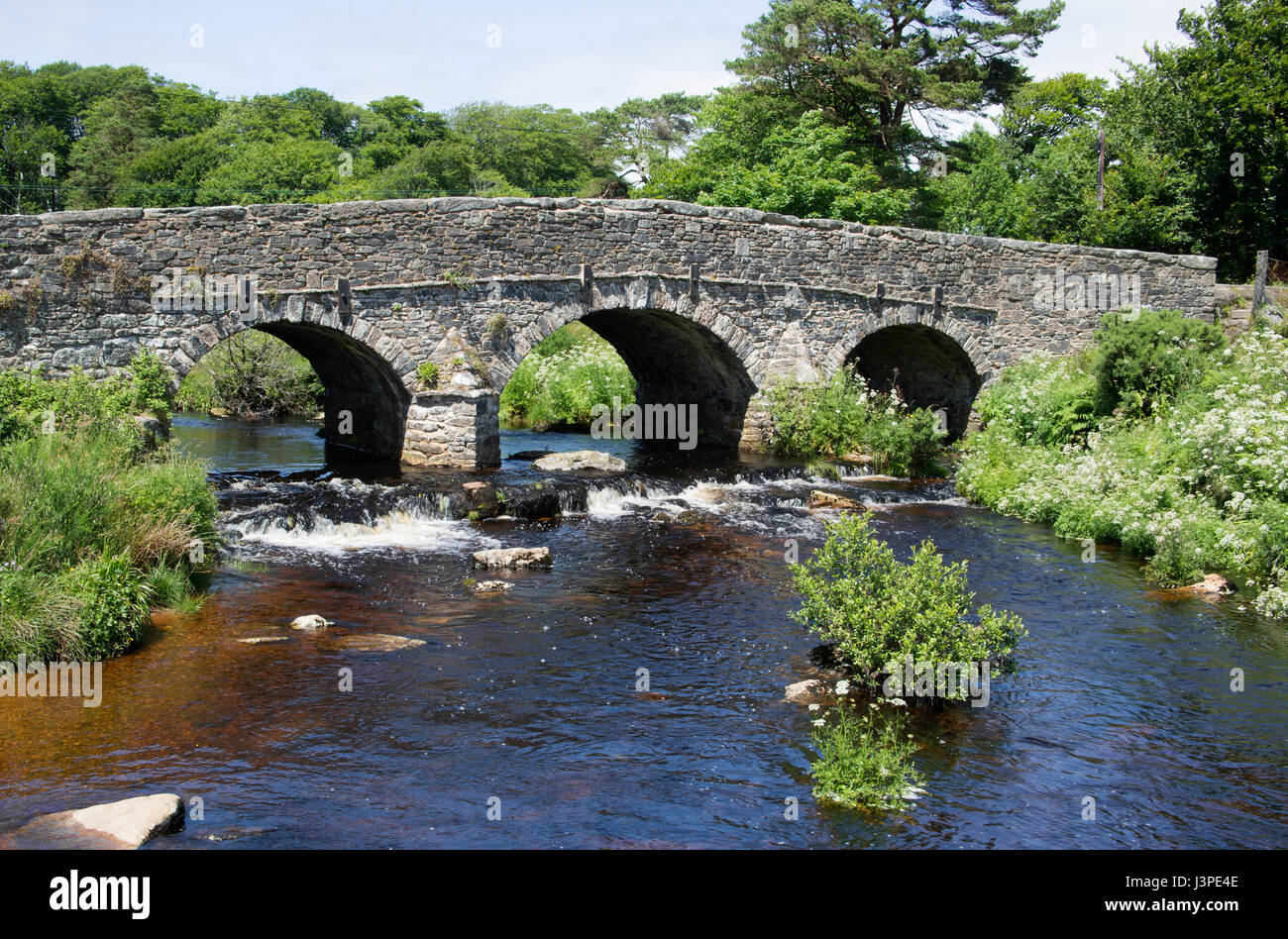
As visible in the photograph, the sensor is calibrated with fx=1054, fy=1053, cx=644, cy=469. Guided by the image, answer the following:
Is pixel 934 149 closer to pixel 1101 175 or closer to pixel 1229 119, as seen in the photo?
pixel 1101 175

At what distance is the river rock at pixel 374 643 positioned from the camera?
9.04 meters

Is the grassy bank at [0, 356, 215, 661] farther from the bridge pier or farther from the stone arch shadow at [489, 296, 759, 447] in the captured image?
the stone arch shadow at [489, 296, 759, 447]

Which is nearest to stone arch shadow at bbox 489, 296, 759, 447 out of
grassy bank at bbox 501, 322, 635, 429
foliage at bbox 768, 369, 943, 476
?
foliage at bbox 768, 369, 943, 476

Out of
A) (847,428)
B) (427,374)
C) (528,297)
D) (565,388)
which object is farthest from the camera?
(565,388)

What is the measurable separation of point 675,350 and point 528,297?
4.75 meters

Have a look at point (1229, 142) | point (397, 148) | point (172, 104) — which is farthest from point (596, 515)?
point (172, 104)

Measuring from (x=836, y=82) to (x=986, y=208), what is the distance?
5.87m

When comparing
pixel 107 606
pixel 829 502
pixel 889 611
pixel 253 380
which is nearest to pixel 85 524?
pixel 107 606

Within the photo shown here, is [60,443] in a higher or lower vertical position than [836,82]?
lower

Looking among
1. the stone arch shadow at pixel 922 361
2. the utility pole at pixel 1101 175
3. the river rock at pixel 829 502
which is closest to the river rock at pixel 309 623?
the river rock at pixel 829 502

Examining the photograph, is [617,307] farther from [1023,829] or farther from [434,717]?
[1023,829]

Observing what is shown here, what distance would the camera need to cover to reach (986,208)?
31297 mm

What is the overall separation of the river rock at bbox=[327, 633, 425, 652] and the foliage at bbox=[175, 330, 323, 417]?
679 inches

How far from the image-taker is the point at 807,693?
815 cm
